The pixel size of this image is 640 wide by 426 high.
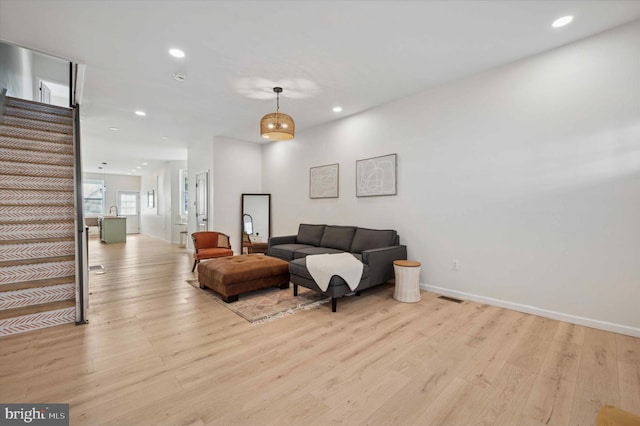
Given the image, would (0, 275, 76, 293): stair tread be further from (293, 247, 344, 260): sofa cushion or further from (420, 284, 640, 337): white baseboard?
(420, 284, 640, 337): white baseboard

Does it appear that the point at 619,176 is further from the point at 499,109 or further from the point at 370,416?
the point at 370,416

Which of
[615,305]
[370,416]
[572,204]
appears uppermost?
[572,204]

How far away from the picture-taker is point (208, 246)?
16.9 ft

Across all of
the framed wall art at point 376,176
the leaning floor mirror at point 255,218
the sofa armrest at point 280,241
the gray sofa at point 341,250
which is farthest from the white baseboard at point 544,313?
the leaning floor mirror at point 255,218

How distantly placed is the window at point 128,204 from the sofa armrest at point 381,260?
1291cm

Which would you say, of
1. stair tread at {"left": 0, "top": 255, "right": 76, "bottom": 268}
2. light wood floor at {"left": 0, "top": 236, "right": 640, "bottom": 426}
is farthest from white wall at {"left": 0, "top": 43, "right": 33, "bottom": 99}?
light wood floor at {"left": 0, "top": 236, "right": 640, "bottom": 426}

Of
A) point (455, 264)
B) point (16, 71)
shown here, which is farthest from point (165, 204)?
point (455, 264)

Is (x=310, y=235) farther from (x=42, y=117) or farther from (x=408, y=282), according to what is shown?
(x=42, y=117)

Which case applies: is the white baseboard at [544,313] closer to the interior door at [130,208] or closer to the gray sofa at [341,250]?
the gray sofa at [341,250]

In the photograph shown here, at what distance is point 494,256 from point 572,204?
0.93 m

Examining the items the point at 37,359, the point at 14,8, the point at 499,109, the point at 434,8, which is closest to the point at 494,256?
the point at 499,109

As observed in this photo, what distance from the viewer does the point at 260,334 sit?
8.32 ft

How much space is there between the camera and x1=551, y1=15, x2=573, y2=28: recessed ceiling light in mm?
2404

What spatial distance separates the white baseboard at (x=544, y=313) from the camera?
2525 millimetres
